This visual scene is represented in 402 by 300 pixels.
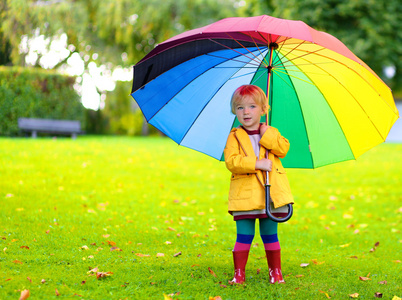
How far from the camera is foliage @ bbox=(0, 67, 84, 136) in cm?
1341

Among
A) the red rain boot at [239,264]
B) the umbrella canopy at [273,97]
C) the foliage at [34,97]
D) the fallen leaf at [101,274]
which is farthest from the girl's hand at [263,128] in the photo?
the foliage at [34,97]

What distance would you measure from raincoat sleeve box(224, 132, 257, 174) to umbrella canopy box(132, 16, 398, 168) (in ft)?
1.56

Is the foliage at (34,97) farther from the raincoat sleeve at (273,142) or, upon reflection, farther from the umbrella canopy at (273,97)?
the raincoat sleeve at (273,142)

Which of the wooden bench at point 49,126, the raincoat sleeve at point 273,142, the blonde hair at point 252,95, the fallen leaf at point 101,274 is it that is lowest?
the fallen leaf at point 101,274

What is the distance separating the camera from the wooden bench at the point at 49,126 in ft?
44.9

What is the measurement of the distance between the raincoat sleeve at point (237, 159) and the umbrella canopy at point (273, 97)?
48 centimetres

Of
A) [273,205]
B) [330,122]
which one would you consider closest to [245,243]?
[273,205]

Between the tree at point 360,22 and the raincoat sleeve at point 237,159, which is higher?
the tree at point 360,22

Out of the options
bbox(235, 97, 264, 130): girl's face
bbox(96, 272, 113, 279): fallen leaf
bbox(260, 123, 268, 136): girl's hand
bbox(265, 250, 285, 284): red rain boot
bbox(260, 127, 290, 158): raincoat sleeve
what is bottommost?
bbox(96, 272, 113, 279): fallen leaf

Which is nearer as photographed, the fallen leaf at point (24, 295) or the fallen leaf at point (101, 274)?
Result: the fallen leaf at point (24, 295)

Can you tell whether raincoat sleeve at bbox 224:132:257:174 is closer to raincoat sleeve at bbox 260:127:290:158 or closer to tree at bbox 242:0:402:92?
raincoat sleeve at bbox 260:127:290:158

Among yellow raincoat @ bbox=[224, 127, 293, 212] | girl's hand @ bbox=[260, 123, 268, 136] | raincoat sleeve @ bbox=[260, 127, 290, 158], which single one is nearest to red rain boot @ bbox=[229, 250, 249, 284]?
yellow raincoat @ bbox=[224, 127, 293, 212]

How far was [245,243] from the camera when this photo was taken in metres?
3.72

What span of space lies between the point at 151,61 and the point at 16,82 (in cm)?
1096
